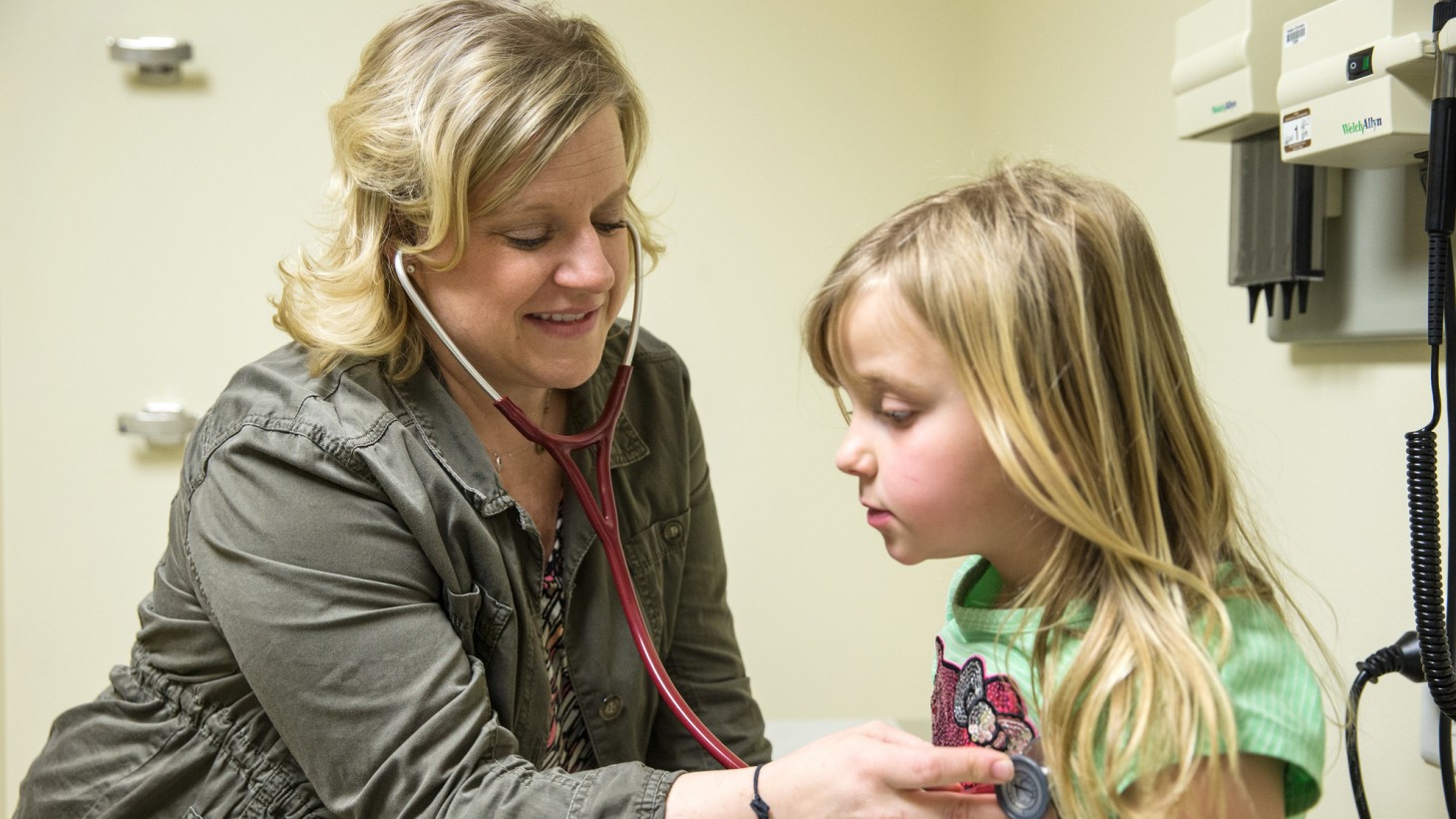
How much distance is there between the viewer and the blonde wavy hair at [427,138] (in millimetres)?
1073

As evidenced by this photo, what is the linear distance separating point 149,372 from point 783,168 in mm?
1116

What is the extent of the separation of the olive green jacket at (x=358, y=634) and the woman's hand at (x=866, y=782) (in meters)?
0.07

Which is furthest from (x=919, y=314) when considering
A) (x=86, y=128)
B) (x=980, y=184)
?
(x=86, y=128)

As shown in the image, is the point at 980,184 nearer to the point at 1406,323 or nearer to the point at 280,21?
the point at 1406,323

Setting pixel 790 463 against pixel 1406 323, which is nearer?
pixel 1406 323

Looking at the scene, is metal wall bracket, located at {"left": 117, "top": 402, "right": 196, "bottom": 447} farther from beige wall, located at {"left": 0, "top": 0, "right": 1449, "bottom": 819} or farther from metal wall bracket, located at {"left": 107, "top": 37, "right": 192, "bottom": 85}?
metal wall bracket, located at {"left": 107, "top": 37, "right": 192, "bottom": 85}

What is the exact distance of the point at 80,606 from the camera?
6.44 ft

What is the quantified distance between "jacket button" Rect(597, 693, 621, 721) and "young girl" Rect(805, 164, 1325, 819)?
0.47m

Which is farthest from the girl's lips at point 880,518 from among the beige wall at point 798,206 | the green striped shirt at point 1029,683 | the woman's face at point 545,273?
the beige wall at point 798,206

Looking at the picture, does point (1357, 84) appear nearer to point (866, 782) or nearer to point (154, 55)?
point (866, 782)

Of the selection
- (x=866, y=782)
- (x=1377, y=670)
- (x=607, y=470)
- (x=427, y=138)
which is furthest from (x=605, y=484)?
(x=1377, y=670)

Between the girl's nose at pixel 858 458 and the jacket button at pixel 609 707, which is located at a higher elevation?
the girl's nose at pixel 858 458

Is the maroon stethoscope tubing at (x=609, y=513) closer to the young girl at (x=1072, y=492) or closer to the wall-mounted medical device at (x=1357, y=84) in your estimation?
the young girl at (x=1072, y=492)

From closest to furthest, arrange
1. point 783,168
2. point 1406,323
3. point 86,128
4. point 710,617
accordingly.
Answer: point 1406,323, point 710,617, point 86,128, point 783,168
